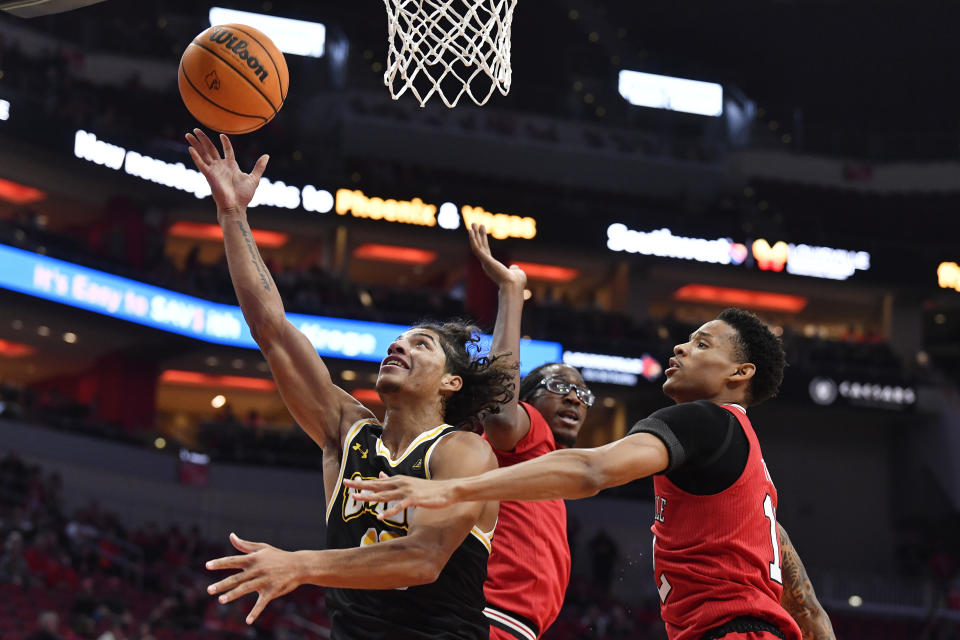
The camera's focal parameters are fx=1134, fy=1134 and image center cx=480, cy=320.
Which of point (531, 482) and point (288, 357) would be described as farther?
point (288, 357)

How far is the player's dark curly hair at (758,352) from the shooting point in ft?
12.3

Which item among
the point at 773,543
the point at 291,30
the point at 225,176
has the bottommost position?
the point at 773,543

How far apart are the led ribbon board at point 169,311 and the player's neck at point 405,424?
575 inches

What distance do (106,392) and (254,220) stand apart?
4.74 metres

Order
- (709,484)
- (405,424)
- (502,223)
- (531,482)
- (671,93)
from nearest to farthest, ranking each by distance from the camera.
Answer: (531,482) → (709,484) → (405,424) → (502,223) → (671,93)

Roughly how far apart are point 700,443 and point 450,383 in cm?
86

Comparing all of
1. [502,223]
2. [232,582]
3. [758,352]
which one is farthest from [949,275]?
[232,582]

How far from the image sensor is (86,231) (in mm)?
23797

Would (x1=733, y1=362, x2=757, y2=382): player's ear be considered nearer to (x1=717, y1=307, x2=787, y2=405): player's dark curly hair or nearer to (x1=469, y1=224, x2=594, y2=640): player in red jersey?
(x1=717, y1=307, x2=787, y2=405): player's dark curly hair

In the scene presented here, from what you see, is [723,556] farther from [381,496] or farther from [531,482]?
[381,496]

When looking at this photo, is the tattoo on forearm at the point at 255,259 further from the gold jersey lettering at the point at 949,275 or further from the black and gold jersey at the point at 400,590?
the gold jersey lettering at the point at 949,275

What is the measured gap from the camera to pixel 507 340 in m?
4.46

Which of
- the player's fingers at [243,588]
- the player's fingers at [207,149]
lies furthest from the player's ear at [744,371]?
the player's fingers at [207,149]

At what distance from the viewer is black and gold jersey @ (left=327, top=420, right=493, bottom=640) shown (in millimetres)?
3225
